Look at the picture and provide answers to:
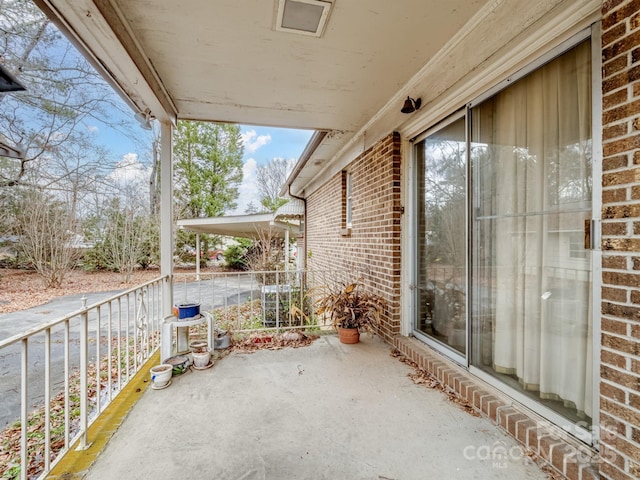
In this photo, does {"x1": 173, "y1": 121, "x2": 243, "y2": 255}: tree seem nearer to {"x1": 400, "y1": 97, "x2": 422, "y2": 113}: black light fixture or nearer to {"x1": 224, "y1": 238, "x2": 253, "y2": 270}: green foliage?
{"x1": 224, "y1": 238, "x2": 253, "y2": 270}: green foliage

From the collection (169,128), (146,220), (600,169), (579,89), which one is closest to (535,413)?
(600,169)

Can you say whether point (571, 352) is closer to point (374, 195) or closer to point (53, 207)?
point (374, 195)

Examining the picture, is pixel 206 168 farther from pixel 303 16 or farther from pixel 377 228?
pixel 303 16

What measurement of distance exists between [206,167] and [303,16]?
1763 cm

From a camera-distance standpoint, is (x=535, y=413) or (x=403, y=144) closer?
(x=535, y=413)

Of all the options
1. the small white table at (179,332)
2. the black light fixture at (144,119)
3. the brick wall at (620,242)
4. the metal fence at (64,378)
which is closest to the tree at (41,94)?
the black light fixture at (144,119)

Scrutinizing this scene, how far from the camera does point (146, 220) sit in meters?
12.0

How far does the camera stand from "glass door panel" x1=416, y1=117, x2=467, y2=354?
2557mm

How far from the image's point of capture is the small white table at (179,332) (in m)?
2.91

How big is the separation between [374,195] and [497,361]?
234 centimetres

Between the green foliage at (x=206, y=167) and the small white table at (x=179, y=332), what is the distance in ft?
49.3

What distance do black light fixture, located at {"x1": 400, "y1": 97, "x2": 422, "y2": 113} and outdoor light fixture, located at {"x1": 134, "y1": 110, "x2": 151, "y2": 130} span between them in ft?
8.91

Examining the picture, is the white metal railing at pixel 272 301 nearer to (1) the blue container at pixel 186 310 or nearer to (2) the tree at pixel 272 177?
(1) the blue container at pixel 186 310

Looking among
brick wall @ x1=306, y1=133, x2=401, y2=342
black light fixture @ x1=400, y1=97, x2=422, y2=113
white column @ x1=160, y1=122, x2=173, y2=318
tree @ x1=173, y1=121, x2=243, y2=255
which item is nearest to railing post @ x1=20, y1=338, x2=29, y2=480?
white column @ x1=160, y1=122, x2=173, y2=318
